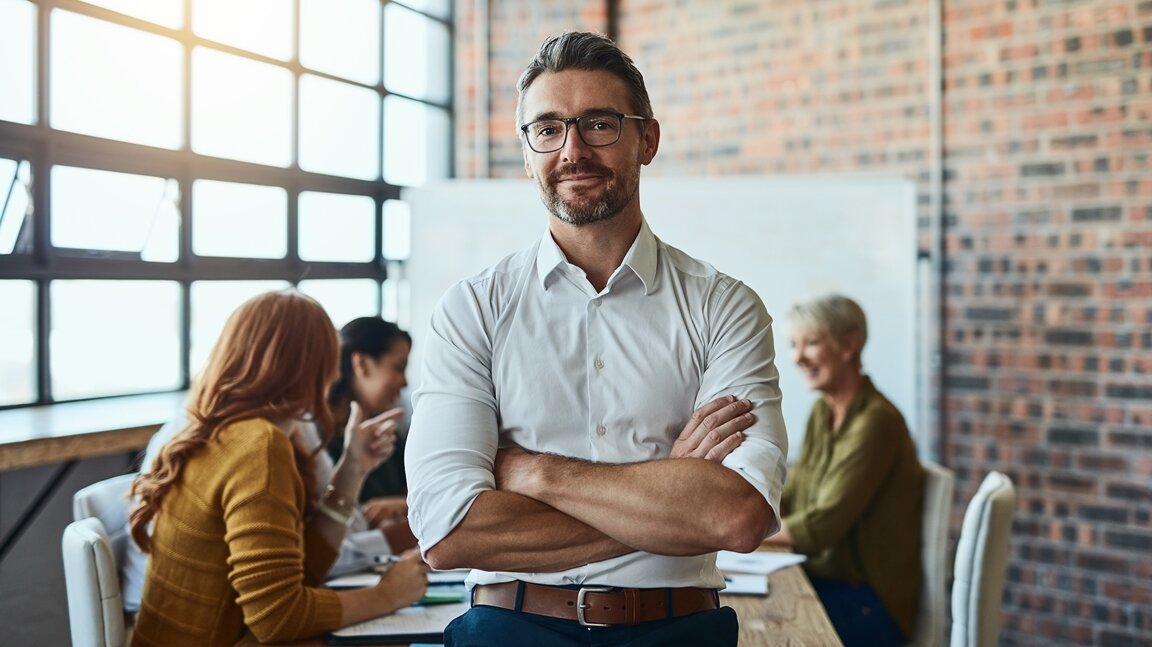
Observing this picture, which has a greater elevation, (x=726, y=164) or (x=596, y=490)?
(x=726, y=164)

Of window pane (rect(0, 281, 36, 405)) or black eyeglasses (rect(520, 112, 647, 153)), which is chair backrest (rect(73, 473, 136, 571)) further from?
black eyeglasses (rect(520, 112, 647, 153))

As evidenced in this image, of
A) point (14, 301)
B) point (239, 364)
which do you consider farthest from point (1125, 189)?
point (14, 301)

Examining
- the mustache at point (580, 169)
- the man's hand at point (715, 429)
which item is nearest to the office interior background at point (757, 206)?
the mustache at point (580, 169)

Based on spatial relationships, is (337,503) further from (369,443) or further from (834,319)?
(834,319)

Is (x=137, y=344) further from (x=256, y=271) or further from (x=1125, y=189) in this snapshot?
(x=1125, y=189)

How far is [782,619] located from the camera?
6.66 ft

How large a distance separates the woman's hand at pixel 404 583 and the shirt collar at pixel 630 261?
0.69 metres

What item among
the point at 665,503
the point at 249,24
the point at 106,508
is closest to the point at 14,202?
the point at 249,24

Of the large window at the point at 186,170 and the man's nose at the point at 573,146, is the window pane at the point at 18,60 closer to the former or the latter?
the large window at the point at 186,170

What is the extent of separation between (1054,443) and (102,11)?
3.85 meters

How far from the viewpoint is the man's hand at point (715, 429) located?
1.57 meters

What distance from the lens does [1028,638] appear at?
4070mm

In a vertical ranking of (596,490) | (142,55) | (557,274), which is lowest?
(596,490)

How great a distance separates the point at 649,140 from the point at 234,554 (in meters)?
1.10
